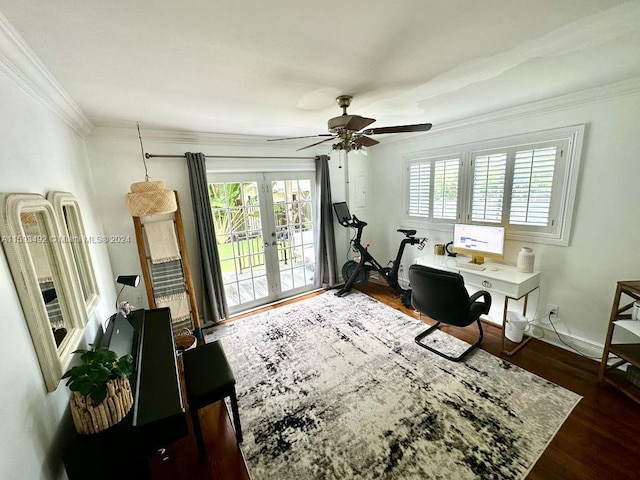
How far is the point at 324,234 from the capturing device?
4020mm

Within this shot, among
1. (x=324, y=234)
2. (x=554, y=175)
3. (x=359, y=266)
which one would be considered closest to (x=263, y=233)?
(x=324, y=234)

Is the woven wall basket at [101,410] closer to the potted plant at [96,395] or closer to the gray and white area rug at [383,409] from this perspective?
the potted plant at [96,395]

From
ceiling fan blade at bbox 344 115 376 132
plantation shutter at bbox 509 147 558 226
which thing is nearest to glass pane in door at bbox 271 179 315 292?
ceiling fan blade at bbox 344 115 376 132

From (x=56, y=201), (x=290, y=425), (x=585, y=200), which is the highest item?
(x=56, y=201)

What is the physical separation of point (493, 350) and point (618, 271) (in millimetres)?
1226

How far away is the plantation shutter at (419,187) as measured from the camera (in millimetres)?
3553

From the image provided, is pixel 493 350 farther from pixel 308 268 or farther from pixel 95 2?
pixel 95 2

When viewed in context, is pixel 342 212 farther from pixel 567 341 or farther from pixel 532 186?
pixel 567 341

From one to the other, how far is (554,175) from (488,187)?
1.88 feet

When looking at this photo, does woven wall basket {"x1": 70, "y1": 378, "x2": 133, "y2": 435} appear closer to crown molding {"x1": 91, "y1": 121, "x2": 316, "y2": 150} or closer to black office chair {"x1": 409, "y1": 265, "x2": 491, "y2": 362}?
black office chair {"x1": 409, "y1": 265, "x2": 491, "y2": 362}

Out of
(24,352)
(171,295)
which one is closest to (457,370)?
(24,352)

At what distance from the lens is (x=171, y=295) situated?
2947mm

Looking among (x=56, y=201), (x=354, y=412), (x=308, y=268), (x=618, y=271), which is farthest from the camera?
(x=308, y=268)

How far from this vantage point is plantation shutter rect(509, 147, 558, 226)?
8.14 feet
